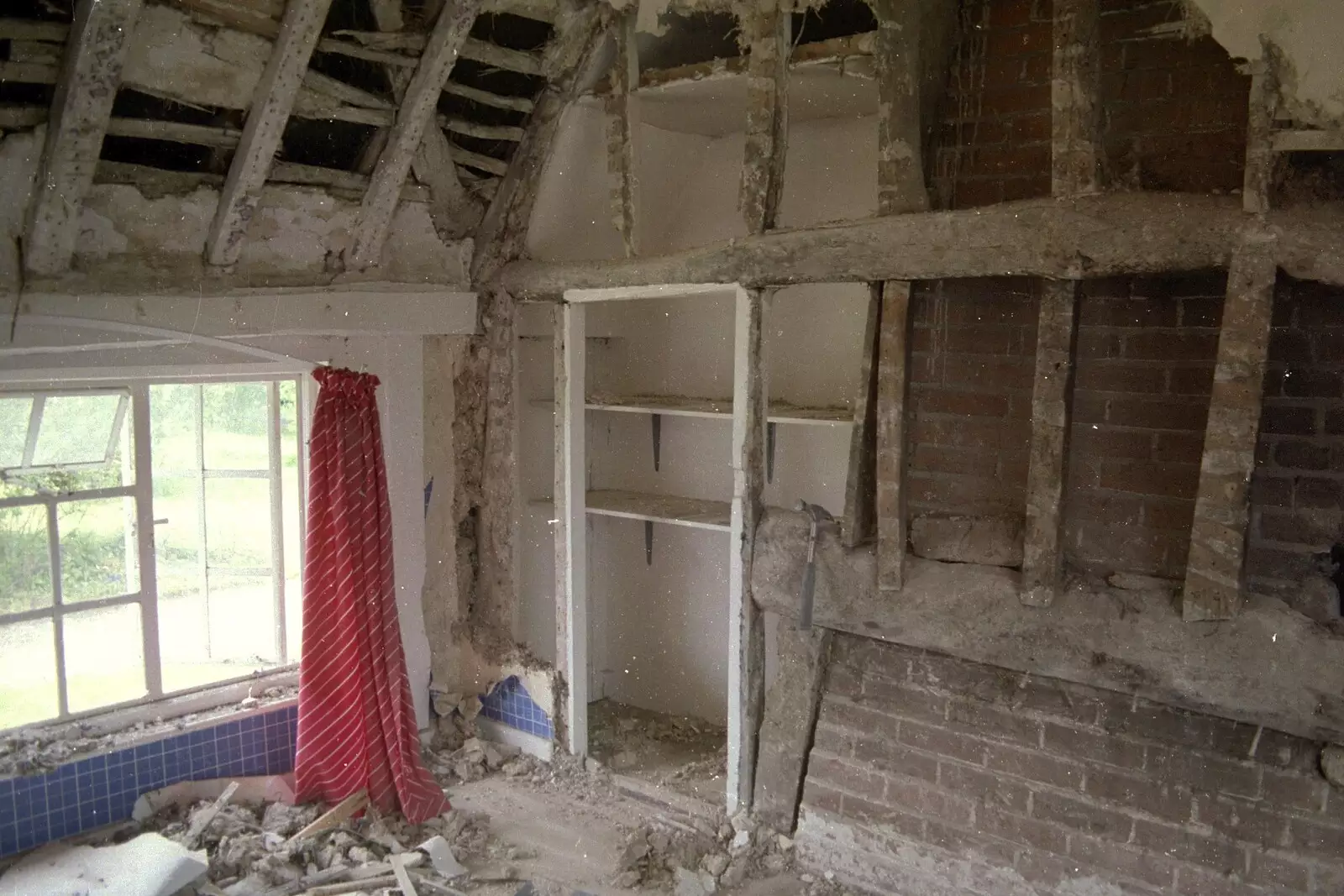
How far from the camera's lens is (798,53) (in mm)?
3328

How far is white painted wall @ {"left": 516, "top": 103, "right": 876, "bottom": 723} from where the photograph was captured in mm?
4188

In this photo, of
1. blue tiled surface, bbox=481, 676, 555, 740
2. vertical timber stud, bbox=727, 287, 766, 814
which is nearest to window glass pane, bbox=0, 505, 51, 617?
blue tiled surface, bbox=481, 676, 555, 740

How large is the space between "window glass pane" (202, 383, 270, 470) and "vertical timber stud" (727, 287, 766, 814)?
1919mm

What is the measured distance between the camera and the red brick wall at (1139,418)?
9.27 feet

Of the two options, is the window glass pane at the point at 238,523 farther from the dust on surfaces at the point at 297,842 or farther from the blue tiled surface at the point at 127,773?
the dust on surfaces at the point at 297,842

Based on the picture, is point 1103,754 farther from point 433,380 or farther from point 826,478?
point 433,380

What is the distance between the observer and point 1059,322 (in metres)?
2.84

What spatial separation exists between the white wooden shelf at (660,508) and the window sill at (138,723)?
1.36 m

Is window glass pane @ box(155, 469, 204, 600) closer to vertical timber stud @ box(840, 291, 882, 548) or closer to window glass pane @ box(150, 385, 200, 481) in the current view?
window glass pane @ box(150, 385, 200, 481)

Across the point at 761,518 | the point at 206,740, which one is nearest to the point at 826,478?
the point at 761,518

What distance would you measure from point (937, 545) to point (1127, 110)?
4.48ft

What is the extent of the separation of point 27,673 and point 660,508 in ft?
7.84

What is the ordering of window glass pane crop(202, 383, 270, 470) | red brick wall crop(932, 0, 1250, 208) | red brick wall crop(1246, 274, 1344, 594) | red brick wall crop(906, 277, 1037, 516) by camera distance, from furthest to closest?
window glass pane crop(202, 383, 270, 470), red brick wall crop(906, 277, 1037, 516), red brick wall crop(932, 0, 1250, 208), red brick wall crop(1246, 274, 1344, 594)

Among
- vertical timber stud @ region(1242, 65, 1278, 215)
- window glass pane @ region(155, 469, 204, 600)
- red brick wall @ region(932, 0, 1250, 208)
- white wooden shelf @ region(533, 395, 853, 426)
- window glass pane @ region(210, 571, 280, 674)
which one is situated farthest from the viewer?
window glass pane @ region(210, 571, 280, 674)
